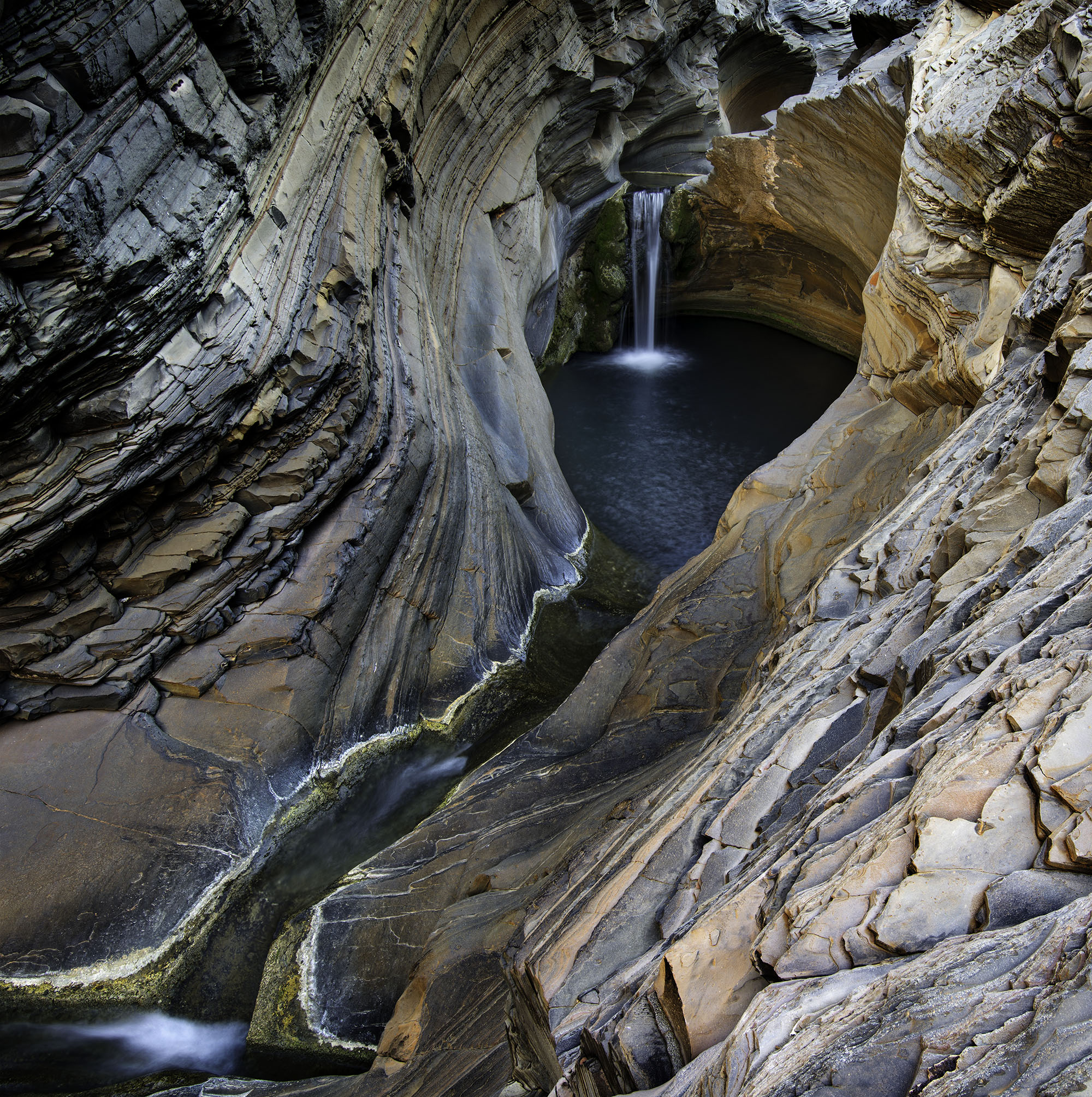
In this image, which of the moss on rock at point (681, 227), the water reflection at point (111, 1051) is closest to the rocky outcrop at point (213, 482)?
the water reflection at point (111, 1051)

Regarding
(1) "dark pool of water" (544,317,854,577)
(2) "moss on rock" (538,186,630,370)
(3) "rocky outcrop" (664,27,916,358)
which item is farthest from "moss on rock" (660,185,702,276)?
(1) "dark pool of water" (544,317,854,577)

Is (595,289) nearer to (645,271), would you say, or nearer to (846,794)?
(645,271)

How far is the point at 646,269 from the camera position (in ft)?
53.3

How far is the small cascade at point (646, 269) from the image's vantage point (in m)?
15.7

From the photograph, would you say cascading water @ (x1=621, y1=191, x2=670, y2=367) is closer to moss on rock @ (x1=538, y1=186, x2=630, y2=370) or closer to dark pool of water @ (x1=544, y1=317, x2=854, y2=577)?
moss on rock @ (x1=538, y1=186, x2=630, y2=370)

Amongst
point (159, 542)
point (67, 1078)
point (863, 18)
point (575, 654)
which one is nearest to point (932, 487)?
point (575, 654)

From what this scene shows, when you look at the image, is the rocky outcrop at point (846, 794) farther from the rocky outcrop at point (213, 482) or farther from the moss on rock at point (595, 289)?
the moss on rock at point (595, 289)

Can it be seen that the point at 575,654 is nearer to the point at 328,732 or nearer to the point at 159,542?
the point at 328,732

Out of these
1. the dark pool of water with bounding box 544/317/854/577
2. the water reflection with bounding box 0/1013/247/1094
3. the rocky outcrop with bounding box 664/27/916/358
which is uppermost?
the rocky outcrop with bounding box 664/27/916/358

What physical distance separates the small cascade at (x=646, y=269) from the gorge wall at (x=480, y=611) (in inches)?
229

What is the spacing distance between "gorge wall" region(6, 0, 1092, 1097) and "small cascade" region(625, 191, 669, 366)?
5.83 meters


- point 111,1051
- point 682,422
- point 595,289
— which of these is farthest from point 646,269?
point 111,1051

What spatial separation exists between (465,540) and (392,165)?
12.8 feet

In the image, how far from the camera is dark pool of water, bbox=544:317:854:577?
10836mm
